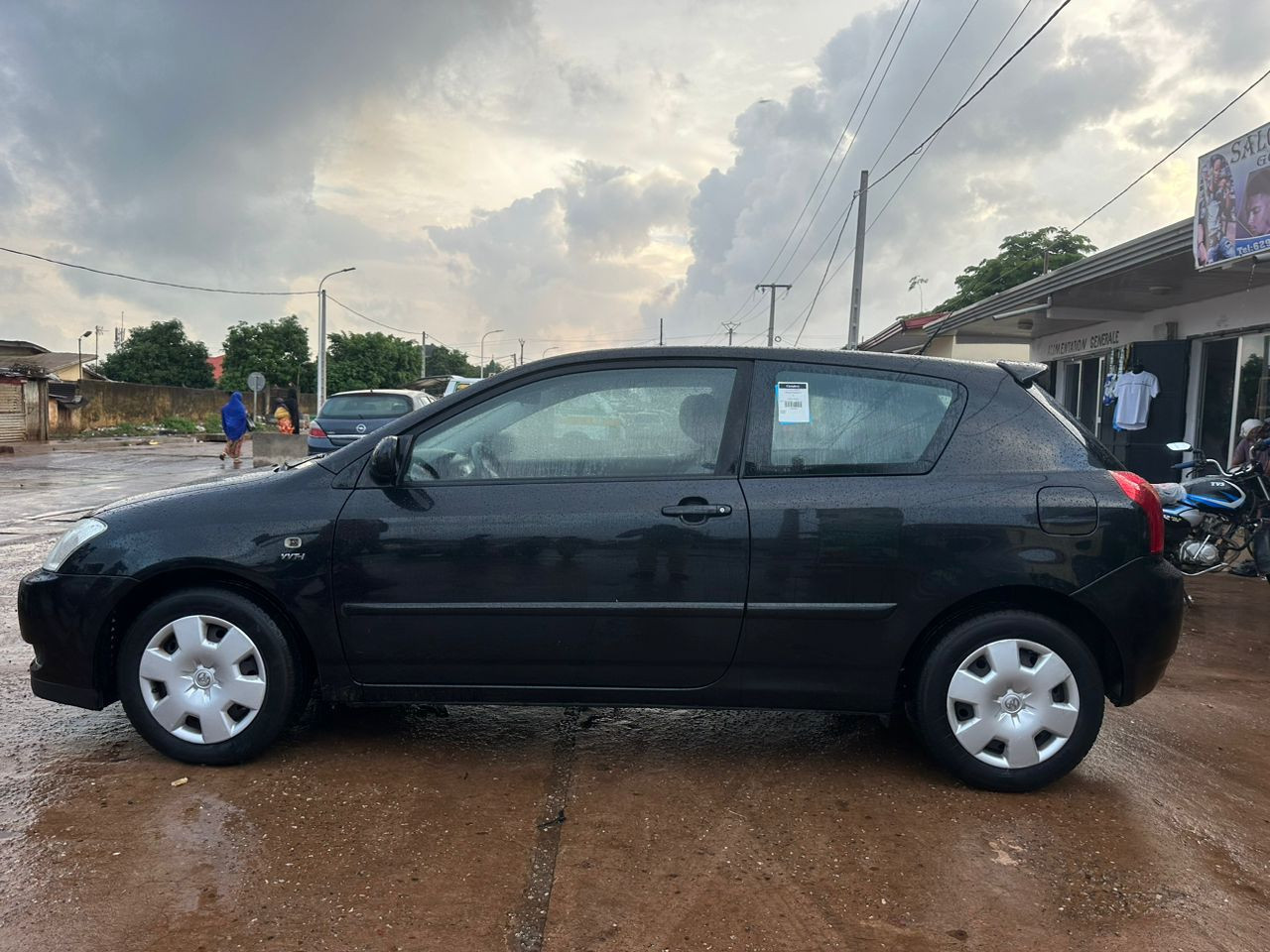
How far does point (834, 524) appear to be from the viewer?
3418mm

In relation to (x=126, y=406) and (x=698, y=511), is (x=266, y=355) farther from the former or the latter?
(x=698, y=511)

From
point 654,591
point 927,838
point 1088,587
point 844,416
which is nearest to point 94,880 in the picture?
point 654,591

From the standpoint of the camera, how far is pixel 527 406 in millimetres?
3664

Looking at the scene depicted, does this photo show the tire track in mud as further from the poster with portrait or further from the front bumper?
the poster with portrait

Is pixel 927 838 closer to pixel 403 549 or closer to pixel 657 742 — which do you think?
pixel 657 742

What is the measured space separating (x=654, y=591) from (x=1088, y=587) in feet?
5.11

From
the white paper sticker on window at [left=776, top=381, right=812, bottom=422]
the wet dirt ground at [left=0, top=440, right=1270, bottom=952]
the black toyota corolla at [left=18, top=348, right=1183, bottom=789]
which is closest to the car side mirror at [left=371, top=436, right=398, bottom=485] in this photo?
the black toyota corolla at [left=18, top=348, right=1183, bottom=789]

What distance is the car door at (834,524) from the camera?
3416 mm

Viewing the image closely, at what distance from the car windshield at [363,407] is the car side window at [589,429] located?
485 inches

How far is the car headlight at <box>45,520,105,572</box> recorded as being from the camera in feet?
11.7

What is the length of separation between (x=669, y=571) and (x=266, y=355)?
58.0 m

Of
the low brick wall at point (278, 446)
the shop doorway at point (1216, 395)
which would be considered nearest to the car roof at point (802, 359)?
the shop doorway at point (1216, 395)

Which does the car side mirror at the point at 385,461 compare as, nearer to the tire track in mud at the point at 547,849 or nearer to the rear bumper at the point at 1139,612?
the tire track in mud at the point at 547,849

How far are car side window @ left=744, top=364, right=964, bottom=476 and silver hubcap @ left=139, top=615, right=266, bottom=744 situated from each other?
6.61ft
